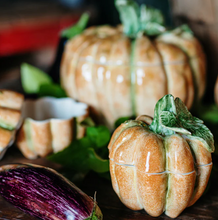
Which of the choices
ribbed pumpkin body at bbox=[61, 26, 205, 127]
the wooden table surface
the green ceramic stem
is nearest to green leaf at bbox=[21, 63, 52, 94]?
ribbed pumpkin body at bbox=[61, 26, 205, 127]

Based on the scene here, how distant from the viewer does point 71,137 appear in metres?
0.77

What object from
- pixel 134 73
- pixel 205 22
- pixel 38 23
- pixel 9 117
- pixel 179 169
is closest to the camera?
pixel 179 169

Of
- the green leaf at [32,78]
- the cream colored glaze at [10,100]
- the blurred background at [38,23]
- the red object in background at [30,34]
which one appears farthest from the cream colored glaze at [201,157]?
the red object in background at [30,34]

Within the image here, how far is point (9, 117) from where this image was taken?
682 millimetres

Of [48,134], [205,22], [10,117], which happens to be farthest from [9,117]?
[205,22]

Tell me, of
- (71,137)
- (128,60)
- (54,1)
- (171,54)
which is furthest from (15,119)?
(54,1)

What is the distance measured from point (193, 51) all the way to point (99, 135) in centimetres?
35

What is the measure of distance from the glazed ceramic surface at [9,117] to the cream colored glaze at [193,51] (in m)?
0.43

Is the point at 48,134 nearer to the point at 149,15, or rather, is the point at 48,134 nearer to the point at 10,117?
the point at 10,117

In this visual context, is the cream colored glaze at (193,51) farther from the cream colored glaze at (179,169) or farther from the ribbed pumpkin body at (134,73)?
the cream colored glaze at (179,169)

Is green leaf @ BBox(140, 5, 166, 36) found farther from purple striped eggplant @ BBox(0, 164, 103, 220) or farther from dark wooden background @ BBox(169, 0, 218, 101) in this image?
purple striped eggplant @ BBox(0, 164, 103, 220)

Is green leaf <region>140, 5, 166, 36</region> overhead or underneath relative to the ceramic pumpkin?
overhead

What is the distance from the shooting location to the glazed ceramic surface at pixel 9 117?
66cm

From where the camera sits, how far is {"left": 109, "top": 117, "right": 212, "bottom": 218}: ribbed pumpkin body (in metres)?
0.50
